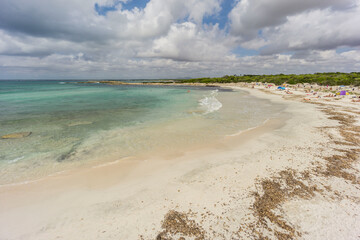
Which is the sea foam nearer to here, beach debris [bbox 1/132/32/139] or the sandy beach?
the sandy beach

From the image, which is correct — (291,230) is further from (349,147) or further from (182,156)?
(349,147)

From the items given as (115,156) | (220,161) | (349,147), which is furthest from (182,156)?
(349,147)

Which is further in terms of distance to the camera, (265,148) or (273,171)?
(265,148)

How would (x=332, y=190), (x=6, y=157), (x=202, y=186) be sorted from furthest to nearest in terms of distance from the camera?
(x=6, y=157) < (x=202, y=186) < (x=332, y=190)

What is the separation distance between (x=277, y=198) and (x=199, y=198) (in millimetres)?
3200

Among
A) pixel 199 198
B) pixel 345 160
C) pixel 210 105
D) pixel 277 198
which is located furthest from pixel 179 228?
pixel 210 105

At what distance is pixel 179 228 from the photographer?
5176 mm

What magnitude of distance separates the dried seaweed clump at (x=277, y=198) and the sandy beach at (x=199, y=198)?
0.11 ft

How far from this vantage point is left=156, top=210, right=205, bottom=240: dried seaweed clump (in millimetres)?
4934

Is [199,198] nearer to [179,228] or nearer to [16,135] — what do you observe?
[179,228]

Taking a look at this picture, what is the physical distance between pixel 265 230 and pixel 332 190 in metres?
4.24

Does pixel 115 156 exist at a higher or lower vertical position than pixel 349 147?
lower

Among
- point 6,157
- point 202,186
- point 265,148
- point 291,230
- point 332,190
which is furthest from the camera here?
point 265,148

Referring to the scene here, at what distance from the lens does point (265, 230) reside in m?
5.04
